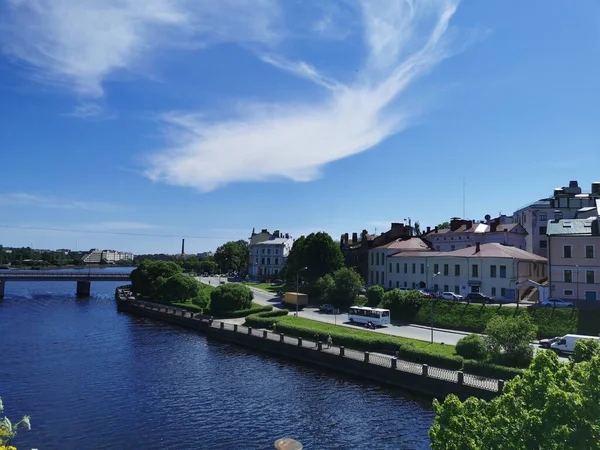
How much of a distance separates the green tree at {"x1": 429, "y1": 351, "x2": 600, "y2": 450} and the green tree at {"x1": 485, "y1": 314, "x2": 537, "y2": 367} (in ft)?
79.8

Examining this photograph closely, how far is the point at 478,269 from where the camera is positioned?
6481cm

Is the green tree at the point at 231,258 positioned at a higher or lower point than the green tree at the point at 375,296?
higher

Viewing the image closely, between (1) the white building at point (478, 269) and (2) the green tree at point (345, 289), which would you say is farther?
(2) the green tree at point (345, 289)

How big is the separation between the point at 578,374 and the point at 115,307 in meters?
93.0

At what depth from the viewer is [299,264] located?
295 ft

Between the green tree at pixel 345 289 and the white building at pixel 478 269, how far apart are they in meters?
11.3

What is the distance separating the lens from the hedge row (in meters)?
33.9

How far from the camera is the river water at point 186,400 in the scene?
26.7 meters

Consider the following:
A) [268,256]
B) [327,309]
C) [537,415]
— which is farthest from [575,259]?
[268,256]

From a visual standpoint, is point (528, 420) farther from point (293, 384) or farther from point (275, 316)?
point (275, 316)

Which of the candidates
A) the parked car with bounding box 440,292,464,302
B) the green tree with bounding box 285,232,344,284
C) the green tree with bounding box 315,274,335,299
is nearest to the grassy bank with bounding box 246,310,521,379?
the green tree with bounding box 315,274,335,299

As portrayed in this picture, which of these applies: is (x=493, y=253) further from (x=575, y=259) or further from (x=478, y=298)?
(x=575, y=259)

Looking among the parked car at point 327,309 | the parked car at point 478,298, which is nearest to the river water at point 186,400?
the parked car at point 327,309

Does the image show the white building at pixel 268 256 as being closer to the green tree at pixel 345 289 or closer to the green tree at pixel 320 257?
the green tree at pixel 320 257
